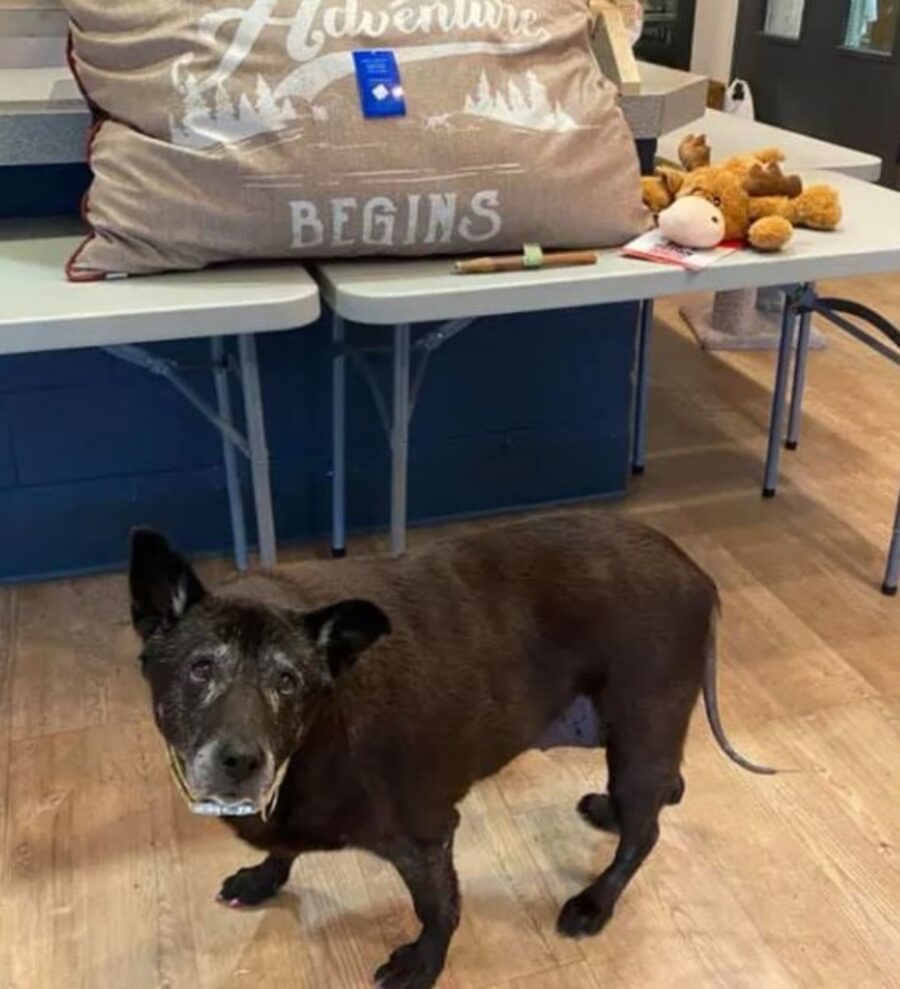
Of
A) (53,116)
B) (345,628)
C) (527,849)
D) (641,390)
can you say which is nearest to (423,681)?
(345,628)

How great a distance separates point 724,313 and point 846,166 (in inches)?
48.0

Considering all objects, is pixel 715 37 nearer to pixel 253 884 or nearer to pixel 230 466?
pixel 230 466

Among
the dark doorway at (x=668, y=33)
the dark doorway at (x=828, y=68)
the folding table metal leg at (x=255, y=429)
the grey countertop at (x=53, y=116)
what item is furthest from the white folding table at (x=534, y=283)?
the dark doorway at (x=668, y=33)

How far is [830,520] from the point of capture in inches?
102

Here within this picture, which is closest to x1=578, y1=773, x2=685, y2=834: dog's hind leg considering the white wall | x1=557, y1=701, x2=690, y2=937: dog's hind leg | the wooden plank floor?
the wooden plank floor

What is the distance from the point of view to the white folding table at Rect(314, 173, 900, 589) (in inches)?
65.6

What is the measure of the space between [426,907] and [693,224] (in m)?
1.08

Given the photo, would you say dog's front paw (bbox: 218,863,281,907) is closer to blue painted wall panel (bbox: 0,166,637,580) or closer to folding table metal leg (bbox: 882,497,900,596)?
blue painted wall panel (bbox: 0,166,637,580)

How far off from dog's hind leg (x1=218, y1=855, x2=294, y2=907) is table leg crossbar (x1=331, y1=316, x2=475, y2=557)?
58 centimetres

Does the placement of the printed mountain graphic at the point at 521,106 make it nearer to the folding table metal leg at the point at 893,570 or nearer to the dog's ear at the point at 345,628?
the dog's ear at the point at 345,628

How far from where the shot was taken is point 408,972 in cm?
146

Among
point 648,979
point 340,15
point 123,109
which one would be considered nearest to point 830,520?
point 648,979

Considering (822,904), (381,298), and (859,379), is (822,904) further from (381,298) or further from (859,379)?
(859,379)

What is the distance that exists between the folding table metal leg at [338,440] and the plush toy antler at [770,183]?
2.41 ft
